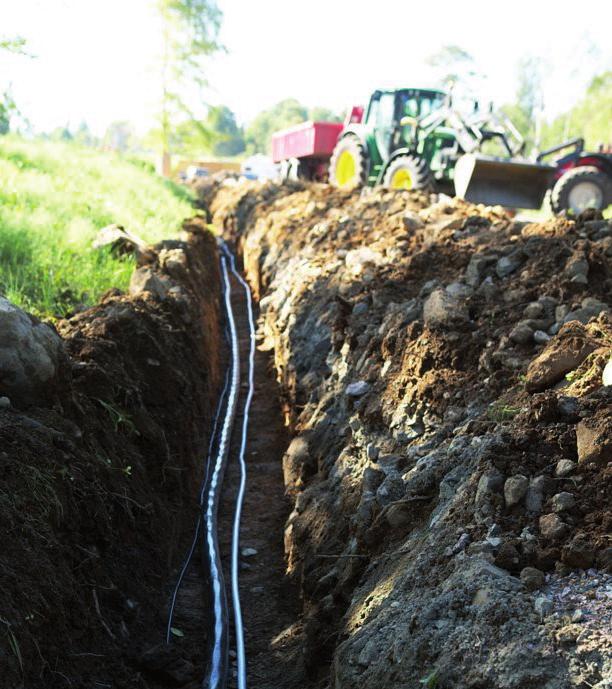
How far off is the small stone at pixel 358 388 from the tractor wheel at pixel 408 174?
A: 23.8 ft

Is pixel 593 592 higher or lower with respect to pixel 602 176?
lower

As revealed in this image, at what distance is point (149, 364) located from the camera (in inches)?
239

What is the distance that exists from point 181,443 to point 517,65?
60.5 m

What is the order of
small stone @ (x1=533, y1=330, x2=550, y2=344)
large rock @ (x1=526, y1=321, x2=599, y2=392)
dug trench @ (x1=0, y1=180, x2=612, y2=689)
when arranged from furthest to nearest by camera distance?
small stone @ (x1=533, y1=330, x2=550, y2=344), large rock @ (x1=526, y1=321, x2=599, y2=392), dug trench @ (x1=0, y1=180, x2=612, y2=689)

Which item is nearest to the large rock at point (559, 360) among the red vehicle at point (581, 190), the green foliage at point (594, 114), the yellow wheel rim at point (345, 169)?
the red vehicle at point (581, 190)

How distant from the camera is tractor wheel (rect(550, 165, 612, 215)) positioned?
45.2 ft

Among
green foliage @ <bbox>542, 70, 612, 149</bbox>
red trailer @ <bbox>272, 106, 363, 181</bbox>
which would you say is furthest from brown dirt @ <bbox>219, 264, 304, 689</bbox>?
green foliage @ <bbox>542, 70, 612, 149</bbox>

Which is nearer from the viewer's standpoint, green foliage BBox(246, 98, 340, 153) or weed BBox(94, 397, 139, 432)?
weed BBox(94, 397, 139, 432)

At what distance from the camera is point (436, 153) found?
532 inches

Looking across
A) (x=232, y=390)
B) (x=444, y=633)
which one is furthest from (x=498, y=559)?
(x=232, y=390)

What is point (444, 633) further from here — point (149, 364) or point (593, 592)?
point (149, 364)

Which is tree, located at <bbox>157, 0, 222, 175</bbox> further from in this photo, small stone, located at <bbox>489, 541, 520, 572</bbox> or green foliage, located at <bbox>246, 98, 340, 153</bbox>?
green foliage, located at <bbox>246, 98, 340, 153</bbox>

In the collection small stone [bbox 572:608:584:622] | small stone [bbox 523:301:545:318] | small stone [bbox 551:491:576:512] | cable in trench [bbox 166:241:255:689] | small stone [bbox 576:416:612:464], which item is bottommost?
cable in trench [bbox 166:241:255:689]

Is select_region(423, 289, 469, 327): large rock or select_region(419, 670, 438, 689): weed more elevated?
select_region(423, 289, 469, 327): large rock
